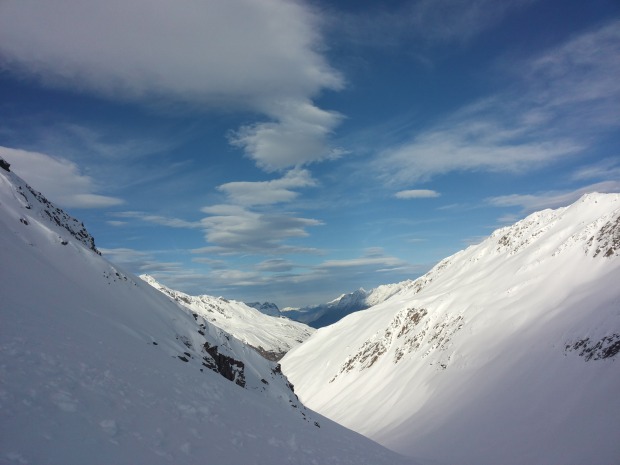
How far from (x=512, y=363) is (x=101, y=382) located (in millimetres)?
45002

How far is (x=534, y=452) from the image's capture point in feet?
93.0

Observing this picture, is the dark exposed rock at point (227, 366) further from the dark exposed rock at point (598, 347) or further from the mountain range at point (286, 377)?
the dark exposed rock at point (598, 347)

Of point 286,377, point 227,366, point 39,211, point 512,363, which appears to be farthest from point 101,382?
point 512,363

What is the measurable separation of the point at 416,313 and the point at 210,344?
59863 mm

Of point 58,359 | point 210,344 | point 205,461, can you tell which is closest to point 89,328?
point 58,359

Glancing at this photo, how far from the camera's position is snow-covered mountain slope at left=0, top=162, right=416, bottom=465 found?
26.4 ft

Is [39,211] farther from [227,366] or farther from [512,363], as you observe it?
[512,363]

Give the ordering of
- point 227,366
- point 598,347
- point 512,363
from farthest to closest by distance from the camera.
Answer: point 512,363 < point 598,347 < point 227,366

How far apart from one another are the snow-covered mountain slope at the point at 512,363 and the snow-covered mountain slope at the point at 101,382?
59.2 ft

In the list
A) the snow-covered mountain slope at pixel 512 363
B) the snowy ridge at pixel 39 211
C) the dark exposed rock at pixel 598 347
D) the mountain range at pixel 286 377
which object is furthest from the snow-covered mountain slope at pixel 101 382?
the dark exposed rock at pixel 598 347

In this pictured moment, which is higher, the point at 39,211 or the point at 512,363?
the point at 39,211

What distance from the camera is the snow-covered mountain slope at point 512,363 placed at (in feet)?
98.3

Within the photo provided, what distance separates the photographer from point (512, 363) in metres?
42.8

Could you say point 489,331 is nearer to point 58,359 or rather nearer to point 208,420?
point 208,420
